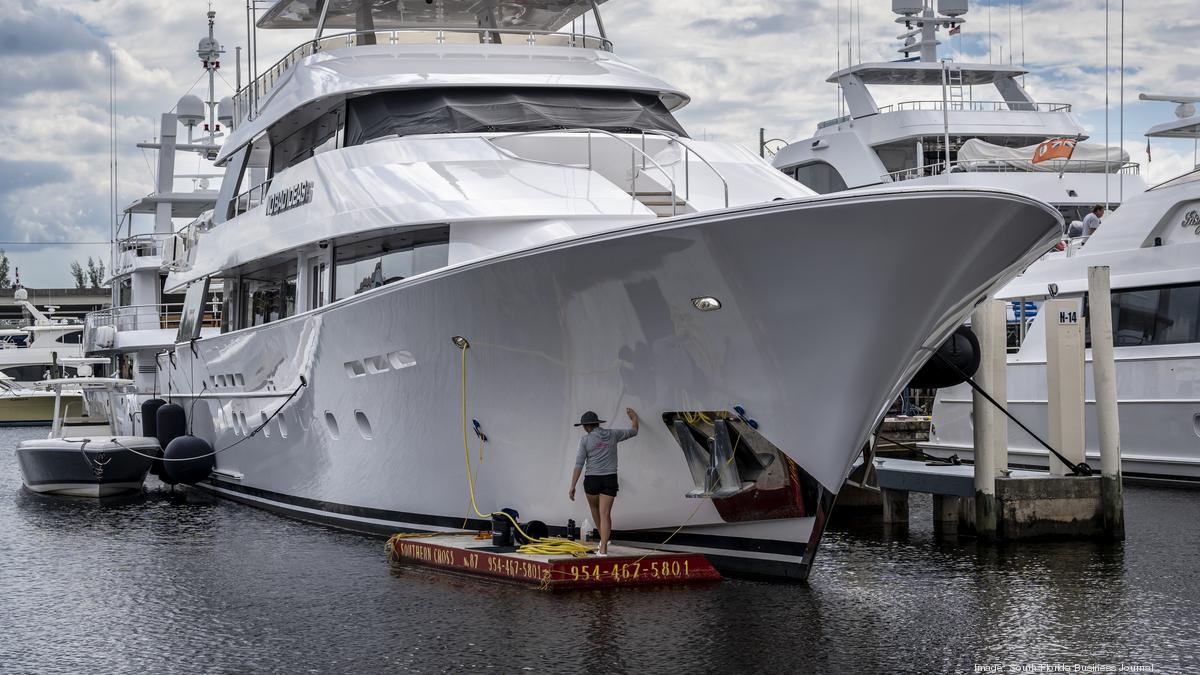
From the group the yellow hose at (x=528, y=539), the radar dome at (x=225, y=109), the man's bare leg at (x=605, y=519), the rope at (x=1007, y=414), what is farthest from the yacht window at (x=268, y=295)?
the radar dome at (x=225, y=109)

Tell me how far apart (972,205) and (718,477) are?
3040 millimetres

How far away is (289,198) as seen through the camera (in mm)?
15820

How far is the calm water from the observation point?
30.0 ft

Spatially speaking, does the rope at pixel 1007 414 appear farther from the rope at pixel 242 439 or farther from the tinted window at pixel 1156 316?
the rope at pixel 242 439

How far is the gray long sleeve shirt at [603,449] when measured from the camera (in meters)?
11.0

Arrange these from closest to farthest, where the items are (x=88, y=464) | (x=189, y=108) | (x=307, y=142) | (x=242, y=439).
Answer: (x=307, y=142) < (x=242, y=439) < (x=88, y=464) < (x=189, y=108)

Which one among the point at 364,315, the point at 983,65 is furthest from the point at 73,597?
the point at 983,65

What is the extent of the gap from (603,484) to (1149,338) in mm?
11933

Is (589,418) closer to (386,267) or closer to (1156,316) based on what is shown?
(386,267)

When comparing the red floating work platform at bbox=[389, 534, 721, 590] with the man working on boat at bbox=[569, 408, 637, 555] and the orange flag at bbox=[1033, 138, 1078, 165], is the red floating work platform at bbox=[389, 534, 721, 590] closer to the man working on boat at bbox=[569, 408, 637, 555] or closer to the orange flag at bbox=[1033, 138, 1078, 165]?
the man working on boat at bbox=[569, 408, 637, 555]

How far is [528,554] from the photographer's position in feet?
37.7

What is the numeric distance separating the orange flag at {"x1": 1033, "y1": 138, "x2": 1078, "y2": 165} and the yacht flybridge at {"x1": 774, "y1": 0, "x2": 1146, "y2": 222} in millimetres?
24

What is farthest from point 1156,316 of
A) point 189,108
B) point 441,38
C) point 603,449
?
point 189,108

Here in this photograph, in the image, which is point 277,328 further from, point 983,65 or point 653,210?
point 983,65
